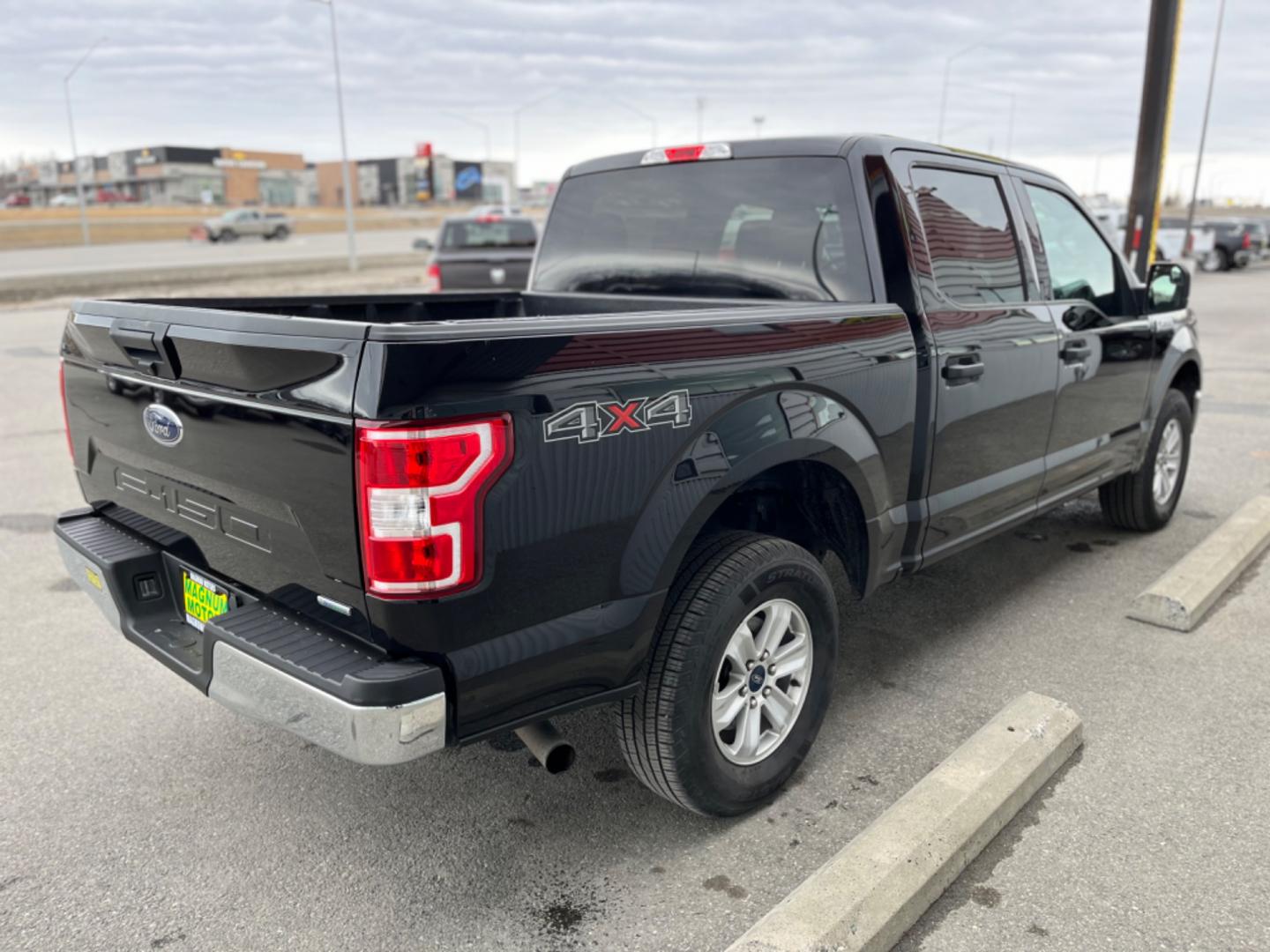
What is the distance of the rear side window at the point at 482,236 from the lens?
1388cm

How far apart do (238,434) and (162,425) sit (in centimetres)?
42

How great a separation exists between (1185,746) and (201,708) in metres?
3.38

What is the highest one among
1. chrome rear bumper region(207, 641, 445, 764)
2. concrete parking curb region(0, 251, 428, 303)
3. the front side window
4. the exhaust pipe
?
the front side window

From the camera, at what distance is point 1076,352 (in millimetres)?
4359

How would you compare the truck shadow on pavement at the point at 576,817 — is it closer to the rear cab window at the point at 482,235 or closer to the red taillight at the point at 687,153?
the red taillight at the point at 687,153

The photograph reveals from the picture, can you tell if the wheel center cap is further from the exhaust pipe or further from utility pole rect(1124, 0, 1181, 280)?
utility pole rect(1124, 0, 1181, 280)

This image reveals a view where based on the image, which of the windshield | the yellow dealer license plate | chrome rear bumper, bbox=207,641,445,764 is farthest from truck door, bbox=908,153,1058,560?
the yellow dealer license plate

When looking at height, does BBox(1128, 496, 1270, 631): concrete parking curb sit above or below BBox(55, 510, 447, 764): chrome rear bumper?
below

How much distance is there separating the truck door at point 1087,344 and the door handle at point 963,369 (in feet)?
2.52

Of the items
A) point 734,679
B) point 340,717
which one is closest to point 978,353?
point 734,679

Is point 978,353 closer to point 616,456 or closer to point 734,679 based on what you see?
point 734,679

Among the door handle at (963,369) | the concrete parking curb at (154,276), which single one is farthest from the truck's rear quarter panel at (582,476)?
the concrete parking curb at (154,276)

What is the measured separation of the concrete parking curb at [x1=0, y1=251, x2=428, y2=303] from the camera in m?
22.8

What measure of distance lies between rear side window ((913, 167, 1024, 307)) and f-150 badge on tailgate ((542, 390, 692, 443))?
4.92 feet
